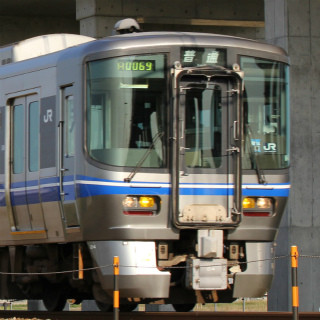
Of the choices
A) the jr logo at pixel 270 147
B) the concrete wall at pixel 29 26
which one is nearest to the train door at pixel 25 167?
the jr logo at pixel 270 147

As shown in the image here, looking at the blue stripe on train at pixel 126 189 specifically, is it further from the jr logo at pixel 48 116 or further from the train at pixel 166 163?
the jr logo at pixel 48 116

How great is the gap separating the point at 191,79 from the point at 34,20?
1739 cm

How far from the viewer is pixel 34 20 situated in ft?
Answer: 102

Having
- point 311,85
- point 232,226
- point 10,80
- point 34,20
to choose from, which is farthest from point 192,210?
point 34,20

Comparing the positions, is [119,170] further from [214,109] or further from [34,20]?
[34,20]

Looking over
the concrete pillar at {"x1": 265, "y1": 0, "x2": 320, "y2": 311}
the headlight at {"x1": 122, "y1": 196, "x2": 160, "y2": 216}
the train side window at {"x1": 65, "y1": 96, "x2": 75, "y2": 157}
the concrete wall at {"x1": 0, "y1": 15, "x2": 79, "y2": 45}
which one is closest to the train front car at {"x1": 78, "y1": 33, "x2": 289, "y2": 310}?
the headlight at {"x1": 122, "y1": 196, "x2": 160, "y2": 216}

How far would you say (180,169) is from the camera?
1412 cm

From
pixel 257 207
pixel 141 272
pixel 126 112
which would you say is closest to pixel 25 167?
pixel 126 112

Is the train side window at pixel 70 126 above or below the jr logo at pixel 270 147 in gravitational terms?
above

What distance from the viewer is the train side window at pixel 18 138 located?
51.1 ft

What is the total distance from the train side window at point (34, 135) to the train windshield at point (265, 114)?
8.46 ft

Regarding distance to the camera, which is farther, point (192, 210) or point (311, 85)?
point (311, 85)

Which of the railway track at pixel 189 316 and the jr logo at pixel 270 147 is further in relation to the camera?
the jr logo at pixel 270 147

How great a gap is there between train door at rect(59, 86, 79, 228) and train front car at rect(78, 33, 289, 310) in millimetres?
278
